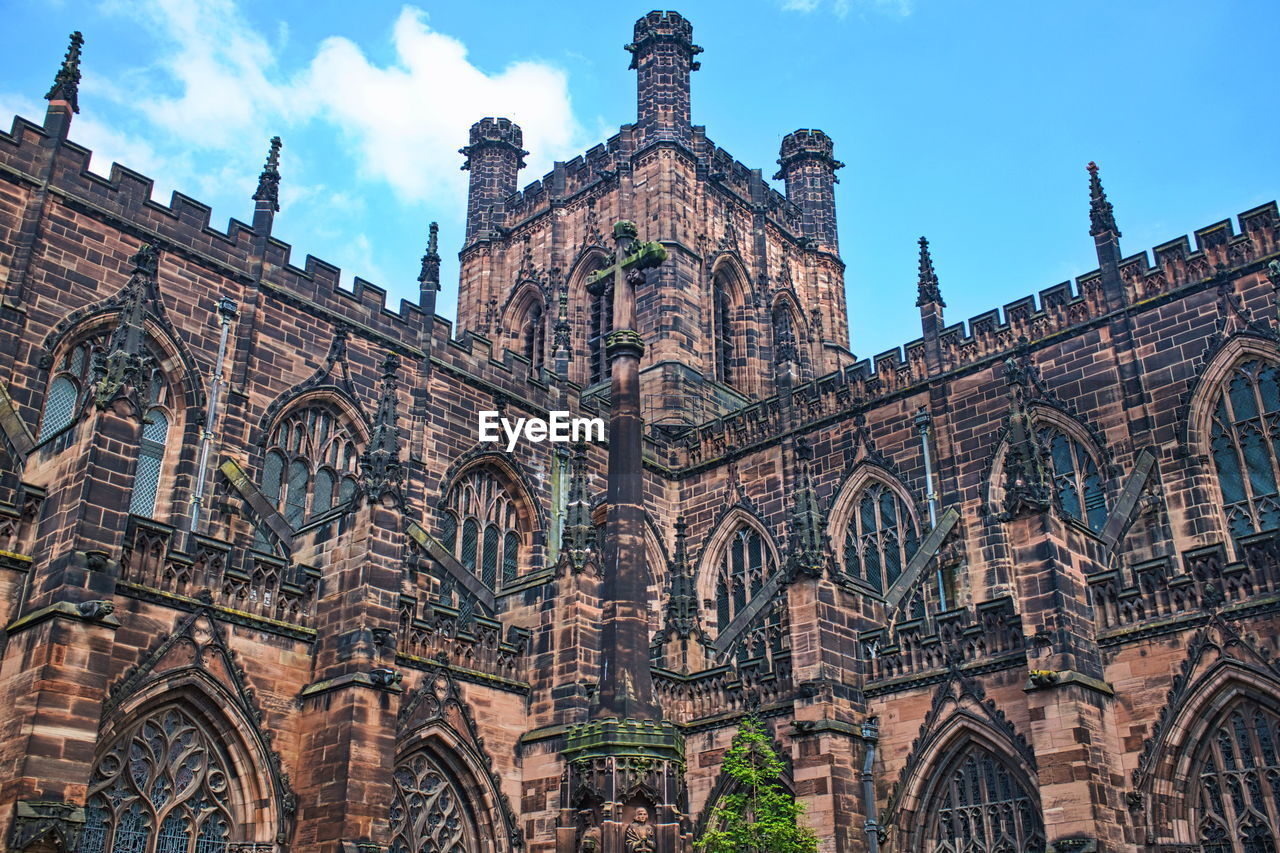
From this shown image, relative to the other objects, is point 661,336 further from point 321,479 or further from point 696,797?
point 696,797

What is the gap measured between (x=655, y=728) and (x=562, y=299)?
18286mm

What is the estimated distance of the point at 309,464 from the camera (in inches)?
838

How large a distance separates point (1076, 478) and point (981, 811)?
724 centimetres

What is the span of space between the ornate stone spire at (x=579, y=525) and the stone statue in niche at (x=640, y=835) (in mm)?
6803

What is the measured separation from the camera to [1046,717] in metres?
15.6

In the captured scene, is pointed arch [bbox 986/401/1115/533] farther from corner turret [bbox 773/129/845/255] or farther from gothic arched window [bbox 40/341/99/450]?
corner turret [bbox 773/129/845/255]

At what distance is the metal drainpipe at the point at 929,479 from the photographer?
22219 millimetres

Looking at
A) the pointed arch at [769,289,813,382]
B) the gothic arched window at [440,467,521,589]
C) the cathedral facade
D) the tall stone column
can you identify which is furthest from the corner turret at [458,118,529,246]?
the tall stone column

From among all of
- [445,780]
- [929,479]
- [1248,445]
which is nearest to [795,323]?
[929,479]

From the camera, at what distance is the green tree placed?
16.1 m

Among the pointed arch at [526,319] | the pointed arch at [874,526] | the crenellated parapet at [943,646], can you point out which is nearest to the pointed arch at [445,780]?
the crenellated parapet at [943,646]

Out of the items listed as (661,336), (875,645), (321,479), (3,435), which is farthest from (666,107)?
(3,435)

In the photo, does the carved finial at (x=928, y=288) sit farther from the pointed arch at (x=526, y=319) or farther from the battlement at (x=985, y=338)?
the pointed arch at (x=526, y=319)

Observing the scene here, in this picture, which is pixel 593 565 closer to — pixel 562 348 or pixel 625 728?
pixel 625 728
